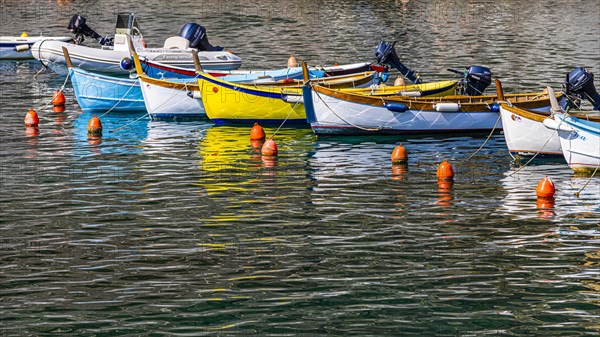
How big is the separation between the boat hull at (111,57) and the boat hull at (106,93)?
4778 mm

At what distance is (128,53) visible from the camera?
4600 centimetres

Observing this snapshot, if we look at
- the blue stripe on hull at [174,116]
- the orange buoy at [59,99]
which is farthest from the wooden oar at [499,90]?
the orange buoy at [59,99]

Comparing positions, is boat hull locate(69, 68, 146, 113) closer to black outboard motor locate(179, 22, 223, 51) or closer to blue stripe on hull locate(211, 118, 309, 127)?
blue stripe on hull locate(211, 118, 309, 127)

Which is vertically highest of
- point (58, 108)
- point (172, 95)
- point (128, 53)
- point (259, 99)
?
point (128, 53)

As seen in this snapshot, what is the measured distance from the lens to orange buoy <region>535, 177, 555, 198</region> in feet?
81.4

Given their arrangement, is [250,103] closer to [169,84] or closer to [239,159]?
[169,84]

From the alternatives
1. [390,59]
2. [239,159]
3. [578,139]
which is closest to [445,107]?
[390,59]

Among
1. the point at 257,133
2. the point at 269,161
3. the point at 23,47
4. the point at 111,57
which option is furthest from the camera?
the point at 23,47

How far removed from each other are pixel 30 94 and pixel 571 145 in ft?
70.9

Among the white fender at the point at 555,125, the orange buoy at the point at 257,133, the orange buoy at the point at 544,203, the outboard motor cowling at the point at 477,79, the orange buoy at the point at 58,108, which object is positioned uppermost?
the outboard motor cowling at the point at 477,79

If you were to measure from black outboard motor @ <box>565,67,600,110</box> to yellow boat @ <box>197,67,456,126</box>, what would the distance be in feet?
15.1

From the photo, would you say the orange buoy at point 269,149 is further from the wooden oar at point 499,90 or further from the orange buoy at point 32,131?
the orange buoy at point 32,131

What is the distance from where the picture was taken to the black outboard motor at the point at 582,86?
30234 mm

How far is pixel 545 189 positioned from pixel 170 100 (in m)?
14.7
